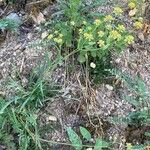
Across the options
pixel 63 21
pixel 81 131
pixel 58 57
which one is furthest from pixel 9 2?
pixel 81 131

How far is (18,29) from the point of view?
2936mm

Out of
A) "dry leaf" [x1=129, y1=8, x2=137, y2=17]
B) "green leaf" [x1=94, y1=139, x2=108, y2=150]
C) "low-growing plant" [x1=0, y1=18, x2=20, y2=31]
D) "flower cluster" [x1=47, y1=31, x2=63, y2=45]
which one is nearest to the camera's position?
"green leaf" [x1=94, y1=139, x2=108, y2=150]

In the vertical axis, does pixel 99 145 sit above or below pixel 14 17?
below

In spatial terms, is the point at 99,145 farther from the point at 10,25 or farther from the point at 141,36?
the point at 10,25

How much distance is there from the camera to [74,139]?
2.51 metres

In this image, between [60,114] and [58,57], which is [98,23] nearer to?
[58,57]

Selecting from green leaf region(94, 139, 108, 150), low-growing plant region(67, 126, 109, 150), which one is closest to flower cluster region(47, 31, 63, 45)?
low-growing plant region(67, 126, 109, 150)

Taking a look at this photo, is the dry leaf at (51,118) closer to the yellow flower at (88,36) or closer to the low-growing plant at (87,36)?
the low-growing plant at (87,36)

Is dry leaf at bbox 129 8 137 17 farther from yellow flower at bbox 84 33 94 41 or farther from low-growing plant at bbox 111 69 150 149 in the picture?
yellow flower at bbox 84 33 94 41

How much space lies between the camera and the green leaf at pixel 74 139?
250 cm

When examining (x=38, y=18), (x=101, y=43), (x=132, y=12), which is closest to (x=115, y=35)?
(x=101, y=43)

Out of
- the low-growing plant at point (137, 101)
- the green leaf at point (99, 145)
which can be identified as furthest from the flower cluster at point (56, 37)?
the green leaf at point (99, 145)

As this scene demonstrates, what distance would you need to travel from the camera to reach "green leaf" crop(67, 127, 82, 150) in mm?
2498

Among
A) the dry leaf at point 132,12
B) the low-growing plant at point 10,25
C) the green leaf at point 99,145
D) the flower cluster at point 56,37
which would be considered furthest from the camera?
the dry leaf at point 132,12
